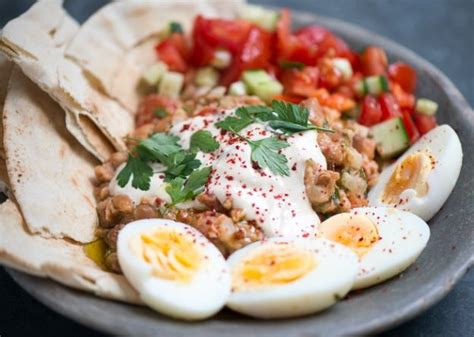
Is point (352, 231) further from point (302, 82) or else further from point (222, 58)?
point (222, 58)

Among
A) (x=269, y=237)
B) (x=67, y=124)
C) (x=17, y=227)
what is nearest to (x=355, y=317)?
(x=269, y=237)

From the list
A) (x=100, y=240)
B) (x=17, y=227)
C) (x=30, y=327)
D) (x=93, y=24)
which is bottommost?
(x=30, y=327)

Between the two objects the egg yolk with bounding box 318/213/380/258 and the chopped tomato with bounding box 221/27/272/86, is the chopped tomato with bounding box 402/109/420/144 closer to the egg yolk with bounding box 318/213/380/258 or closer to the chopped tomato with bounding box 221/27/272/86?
the chopped tomato with bounding box 221/27/272/86

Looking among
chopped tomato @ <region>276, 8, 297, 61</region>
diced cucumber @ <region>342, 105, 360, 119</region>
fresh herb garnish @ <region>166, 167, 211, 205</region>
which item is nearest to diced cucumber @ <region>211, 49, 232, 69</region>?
chopped tomato @ <region>276, 8, 297, 61</region>

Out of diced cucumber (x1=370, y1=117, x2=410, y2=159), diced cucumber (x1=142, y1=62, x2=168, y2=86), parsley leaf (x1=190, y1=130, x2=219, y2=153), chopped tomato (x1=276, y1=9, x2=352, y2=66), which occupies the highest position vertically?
chopped tomato (x1=276, y1=9, x2=352, y2=66)

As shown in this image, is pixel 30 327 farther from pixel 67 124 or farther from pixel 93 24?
pixel 93 24

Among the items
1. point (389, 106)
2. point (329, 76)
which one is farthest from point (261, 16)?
point (389, 106)
